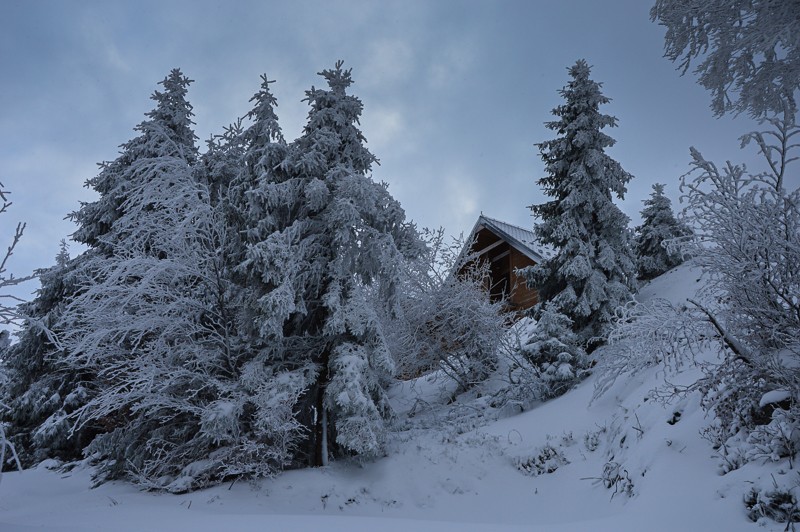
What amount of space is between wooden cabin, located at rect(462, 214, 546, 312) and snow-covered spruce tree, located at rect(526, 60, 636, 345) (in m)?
6.57

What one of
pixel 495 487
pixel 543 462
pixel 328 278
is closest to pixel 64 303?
pixel 328 278

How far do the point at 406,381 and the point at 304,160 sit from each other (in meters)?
10.9

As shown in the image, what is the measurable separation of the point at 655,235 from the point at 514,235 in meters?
6.69

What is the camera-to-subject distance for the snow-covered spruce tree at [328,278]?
980 cm

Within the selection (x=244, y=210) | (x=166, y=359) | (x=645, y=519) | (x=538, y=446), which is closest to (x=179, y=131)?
(x=244, y=210)

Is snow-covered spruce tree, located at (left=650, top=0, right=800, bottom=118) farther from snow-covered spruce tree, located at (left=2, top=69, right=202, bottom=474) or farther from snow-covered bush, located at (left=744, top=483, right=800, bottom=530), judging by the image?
snow-covered spruce tree, located at (left=2, top=69, right=202, bottom=474)

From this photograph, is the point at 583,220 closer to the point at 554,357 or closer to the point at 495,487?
the point at 554,357

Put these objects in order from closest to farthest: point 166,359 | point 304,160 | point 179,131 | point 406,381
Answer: point 166,359, point 304,160, point 179,131, point 406,381

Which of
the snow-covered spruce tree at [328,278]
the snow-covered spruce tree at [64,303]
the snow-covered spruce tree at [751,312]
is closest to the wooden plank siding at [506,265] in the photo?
the snow-covered spruce tree at [328,278]

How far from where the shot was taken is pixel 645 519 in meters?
5.84

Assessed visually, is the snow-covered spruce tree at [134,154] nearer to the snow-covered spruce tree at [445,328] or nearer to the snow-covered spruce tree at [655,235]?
the snow-covered spruce tree at [445,328]

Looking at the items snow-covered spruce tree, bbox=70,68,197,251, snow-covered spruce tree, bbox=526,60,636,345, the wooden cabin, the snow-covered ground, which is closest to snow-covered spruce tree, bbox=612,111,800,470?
the snow-covered ground

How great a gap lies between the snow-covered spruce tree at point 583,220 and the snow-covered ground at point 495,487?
10.8 feet

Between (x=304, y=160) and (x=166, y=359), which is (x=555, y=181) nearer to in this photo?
(x=304, y=160)
